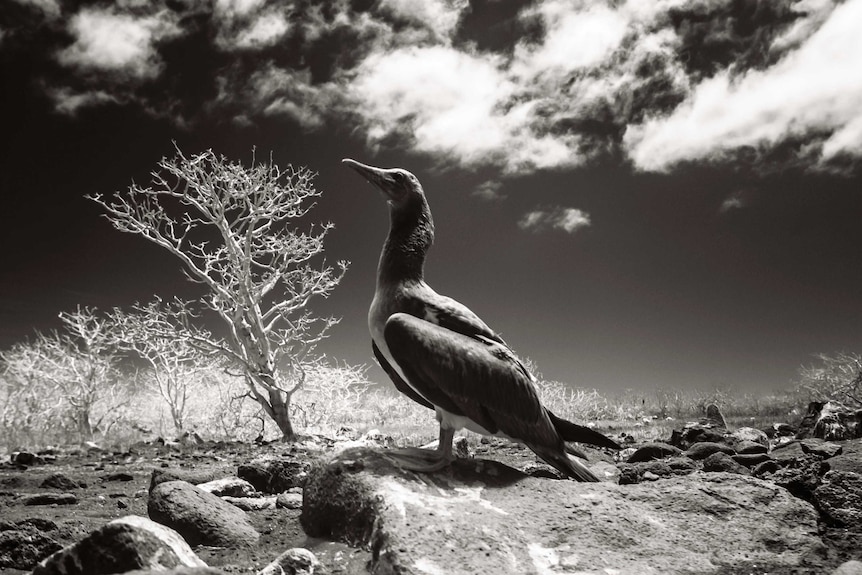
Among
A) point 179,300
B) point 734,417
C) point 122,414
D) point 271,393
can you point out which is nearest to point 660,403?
point 734,417

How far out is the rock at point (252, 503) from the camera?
5.76m

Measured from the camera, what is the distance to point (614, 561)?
375 cm

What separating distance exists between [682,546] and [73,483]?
7.58 meters

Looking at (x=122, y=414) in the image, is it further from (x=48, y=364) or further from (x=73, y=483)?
(x=73, y=483)

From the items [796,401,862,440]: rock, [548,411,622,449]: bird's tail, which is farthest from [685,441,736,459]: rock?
[796,401,862,440]: rock

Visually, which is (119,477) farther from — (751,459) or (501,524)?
(751,459)

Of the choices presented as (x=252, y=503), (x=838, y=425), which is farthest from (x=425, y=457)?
(x=838, y=425)

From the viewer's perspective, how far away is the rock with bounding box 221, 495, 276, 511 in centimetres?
576

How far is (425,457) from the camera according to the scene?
4680 millimetres

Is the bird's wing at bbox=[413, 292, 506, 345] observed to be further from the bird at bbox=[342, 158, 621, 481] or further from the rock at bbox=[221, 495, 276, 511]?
the rock at bbox=[221, 495, 276, 511]

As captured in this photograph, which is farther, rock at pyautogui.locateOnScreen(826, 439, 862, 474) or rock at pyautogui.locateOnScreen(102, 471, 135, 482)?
rock at pyautogui.locateOnScreen(102, 471, 135, 482)

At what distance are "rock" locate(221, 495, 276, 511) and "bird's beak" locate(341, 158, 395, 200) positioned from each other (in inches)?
131

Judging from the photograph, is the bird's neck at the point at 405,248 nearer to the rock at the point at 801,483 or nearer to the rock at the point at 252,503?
the rock at the point at 252,503

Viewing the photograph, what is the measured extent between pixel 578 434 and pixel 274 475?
373 centimetres
